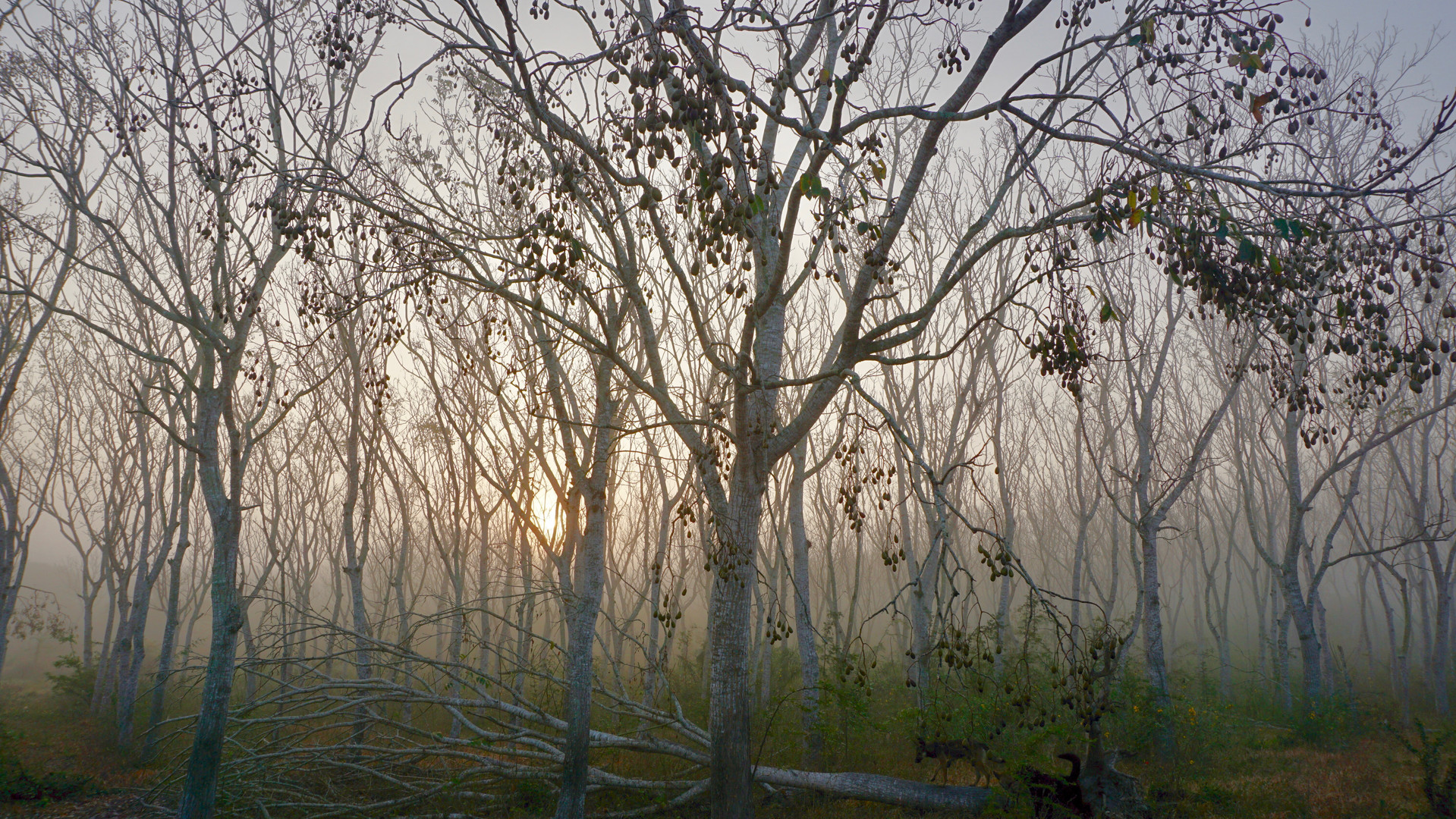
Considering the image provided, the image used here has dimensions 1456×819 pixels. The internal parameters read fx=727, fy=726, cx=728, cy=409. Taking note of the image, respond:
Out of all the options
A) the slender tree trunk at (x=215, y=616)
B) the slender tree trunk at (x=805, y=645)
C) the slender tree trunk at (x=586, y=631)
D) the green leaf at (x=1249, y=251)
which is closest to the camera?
the green leaf at (x=1249, y=251)

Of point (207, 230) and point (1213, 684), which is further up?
point (207, 230)

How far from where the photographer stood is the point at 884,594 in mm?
34188

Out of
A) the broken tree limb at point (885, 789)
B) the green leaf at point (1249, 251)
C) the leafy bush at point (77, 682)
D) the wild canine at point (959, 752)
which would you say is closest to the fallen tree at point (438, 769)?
the broken tree limb at point (885, 789)

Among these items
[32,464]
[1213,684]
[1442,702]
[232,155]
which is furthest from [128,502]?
[1442,702]

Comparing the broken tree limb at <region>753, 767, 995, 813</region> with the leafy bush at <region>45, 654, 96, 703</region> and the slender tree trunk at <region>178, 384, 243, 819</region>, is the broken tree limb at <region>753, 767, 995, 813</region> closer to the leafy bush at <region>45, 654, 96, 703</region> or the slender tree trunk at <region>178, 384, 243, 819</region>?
the slender tree trunk at <region>178, 384, 243, 819</region>

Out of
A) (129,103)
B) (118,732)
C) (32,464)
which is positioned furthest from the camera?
(32,464)

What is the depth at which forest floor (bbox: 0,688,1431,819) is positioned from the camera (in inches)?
262

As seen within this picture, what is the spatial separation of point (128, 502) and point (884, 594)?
28417 millimetres

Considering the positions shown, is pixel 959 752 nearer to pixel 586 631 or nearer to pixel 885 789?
pixel 885 789

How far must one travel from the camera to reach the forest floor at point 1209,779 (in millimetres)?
6652

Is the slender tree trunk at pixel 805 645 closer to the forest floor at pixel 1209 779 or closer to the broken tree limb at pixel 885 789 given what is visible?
the forest floor at pixel 1209 779

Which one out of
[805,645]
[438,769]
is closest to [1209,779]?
[805,645]

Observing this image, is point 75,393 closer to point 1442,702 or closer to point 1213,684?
point 1213,684

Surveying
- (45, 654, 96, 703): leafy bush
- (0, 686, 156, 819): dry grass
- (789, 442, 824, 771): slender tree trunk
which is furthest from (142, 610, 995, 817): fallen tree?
(45, 654, 96, 703): leafy bush
